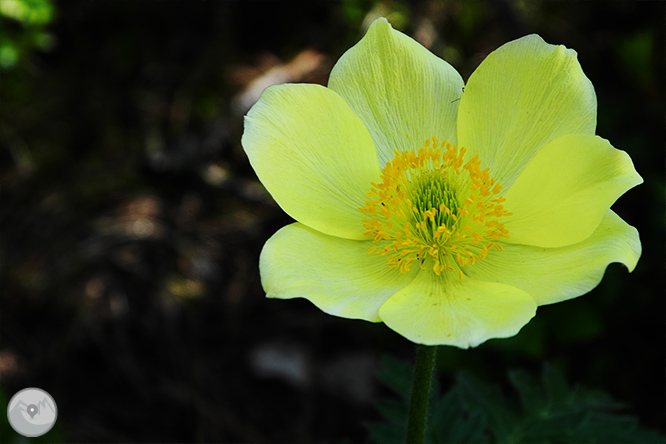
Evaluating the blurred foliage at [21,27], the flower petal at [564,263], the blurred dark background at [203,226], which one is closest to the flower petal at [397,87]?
the flower petal at [564,263]

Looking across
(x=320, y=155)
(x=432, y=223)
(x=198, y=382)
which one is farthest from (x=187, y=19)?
(x=432, y=223)

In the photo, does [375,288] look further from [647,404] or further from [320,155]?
[647,404]

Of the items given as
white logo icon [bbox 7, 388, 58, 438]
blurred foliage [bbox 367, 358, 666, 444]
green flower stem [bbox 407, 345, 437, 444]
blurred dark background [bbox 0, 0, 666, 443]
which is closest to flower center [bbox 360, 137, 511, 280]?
green flower stem [bbox 407, 345, 437, 444]

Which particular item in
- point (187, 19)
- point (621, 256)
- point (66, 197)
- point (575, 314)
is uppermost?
point (187, 19)

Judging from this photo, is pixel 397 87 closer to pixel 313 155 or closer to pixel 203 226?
pixel 313 155

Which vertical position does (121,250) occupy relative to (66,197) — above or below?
below

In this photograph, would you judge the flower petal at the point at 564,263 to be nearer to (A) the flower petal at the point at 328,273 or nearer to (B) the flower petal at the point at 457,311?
(B) the flower petal at the point at 457,311
